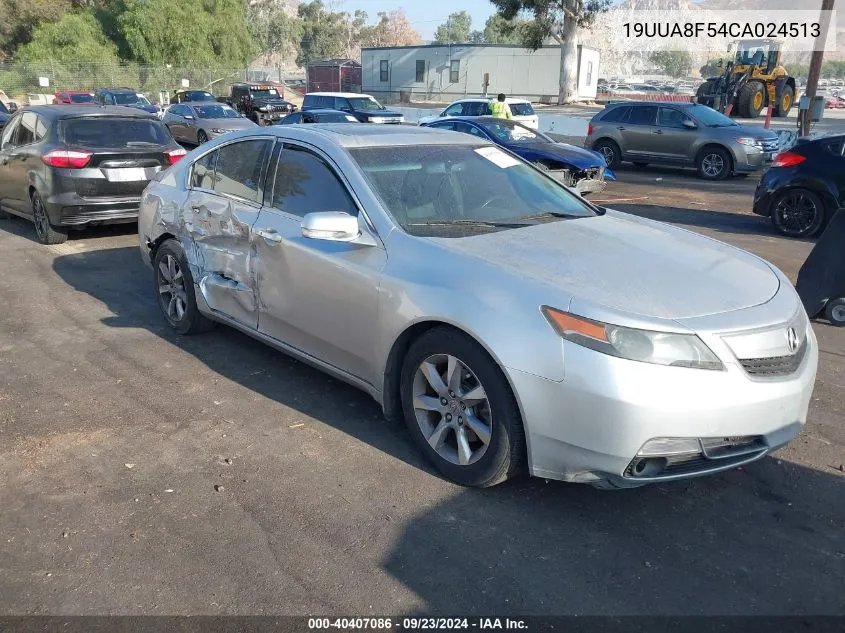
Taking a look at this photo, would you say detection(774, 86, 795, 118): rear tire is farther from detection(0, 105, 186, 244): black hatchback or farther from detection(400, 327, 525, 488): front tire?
detection(400, 327, 525, 488): front tire

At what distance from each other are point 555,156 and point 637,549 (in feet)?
35.5

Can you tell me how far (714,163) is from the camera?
16266 millimetres

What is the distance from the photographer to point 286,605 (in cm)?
287

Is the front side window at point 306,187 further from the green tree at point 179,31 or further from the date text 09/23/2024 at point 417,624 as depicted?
the green tree at point 179,31

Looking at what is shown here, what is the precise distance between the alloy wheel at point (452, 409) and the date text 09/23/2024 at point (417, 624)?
2.88ft

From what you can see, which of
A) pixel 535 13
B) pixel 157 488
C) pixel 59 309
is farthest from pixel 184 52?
pixel 157 488

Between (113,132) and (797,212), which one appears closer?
(113,132)

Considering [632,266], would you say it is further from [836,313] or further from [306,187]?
[836,313]

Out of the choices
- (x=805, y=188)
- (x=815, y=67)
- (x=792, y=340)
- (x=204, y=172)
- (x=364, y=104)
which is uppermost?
(x=815, y=67)

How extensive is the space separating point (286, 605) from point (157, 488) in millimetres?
1151

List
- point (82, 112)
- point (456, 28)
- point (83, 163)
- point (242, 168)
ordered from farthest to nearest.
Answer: point (456, 28), point (82, 112), point (83, 163), point (242, 168)

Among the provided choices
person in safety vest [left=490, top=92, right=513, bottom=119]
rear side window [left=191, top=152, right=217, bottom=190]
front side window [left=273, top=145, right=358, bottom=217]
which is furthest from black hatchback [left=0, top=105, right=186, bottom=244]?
person in safety vest [left=490, top=92, right=513, bottom=119]

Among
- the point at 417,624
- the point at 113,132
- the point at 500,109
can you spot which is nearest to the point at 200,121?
the point at 500,109

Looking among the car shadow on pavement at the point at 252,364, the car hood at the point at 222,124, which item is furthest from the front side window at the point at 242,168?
the car hood at the point at 222,124
